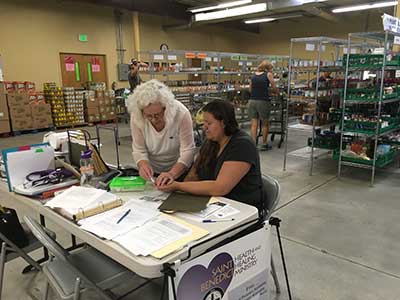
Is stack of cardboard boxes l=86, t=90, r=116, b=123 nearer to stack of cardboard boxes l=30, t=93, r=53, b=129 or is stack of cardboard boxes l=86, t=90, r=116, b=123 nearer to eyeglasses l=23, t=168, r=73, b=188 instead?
stack of cardboard boxes l=30, t=93, r=53, b=129

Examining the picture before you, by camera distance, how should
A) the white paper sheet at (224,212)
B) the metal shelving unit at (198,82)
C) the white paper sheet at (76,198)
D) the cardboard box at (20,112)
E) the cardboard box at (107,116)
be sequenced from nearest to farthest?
1. the white paper sheet at (224,212)
2. the white paper sheet at (76,198)
3. the metal shelving unit at (198,82)
4. the cardboard box at (20,112)
5. the cardboard box at (107,116)

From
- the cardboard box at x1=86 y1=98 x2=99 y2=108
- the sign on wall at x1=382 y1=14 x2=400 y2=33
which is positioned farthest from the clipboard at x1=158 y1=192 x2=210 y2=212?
the cardboard box at x1=86 y1=98 x2=99 y2=108

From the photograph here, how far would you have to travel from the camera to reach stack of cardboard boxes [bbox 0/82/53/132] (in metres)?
7.36

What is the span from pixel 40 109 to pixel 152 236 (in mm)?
7715

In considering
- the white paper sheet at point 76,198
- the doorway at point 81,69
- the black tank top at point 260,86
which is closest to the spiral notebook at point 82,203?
the white paper sheet at point 76,198

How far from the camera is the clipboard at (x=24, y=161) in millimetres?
1856

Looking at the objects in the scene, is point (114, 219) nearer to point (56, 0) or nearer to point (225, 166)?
point (225, 166)

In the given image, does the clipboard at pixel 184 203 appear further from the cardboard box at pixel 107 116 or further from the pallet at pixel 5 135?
the cardboard box at pixel 107 116

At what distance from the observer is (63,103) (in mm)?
8516

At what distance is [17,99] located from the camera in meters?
7.48

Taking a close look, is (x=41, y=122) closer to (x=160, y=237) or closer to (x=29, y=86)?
(x=29, y=86)

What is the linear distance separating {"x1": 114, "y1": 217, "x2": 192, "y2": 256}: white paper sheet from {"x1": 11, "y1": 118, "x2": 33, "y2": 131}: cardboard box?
7397 millimetres

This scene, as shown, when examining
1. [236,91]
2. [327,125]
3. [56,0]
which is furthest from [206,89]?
[56,0]

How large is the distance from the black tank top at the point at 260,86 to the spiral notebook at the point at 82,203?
4.59m
